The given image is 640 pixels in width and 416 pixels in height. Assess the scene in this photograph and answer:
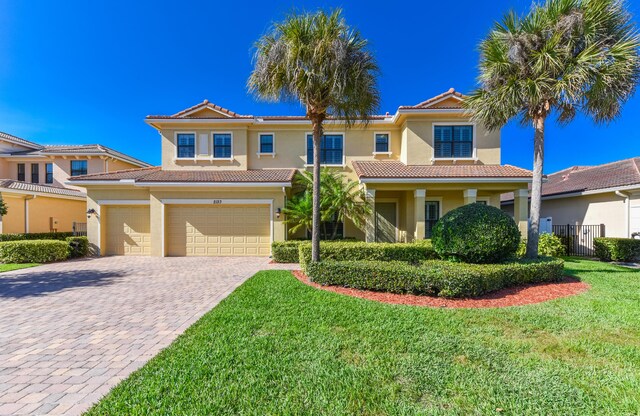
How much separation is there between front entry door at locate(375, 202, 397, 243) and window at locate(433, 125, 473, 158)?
3.63 meters

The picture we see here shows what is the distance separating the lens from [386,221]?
1513 cm

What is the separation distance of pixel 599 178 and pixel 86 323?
22146 millimetres

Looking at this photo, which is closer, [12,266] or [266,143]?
[12,266]

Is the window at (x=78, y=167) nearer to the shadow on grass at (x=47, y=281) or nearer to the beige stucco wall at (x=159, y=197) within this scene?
the beige stucco wall at (x=159, y=197)

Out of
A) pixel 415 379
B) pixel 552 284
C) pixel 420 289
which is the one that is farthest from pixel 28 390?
pixel 552 284

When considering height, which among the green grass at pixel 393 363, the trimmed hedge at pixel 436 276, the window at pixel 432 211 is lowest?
the green grass at pixel 393 363

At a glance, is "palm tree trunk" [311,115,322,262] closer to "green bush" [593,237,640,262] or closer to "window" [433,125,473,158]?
"window" [433,125,473,158]

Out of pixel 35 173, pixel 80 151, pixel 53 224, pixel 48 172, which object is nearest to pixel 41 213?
pixel 53 224

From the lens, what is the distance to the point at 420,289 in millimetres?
6625

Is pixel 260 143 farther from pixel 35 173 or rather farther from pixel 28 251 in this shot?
pixel 35 173

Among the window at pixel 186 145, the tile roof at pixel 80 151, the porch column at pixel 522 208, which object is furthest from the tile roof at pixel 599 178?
the tile roof at pixel 80 151

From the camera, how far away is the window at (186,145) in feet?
48.9

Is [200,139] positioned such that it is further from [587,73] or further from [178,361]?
[587,73]

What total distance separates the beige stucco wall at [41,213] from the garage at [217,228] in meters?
9.72
